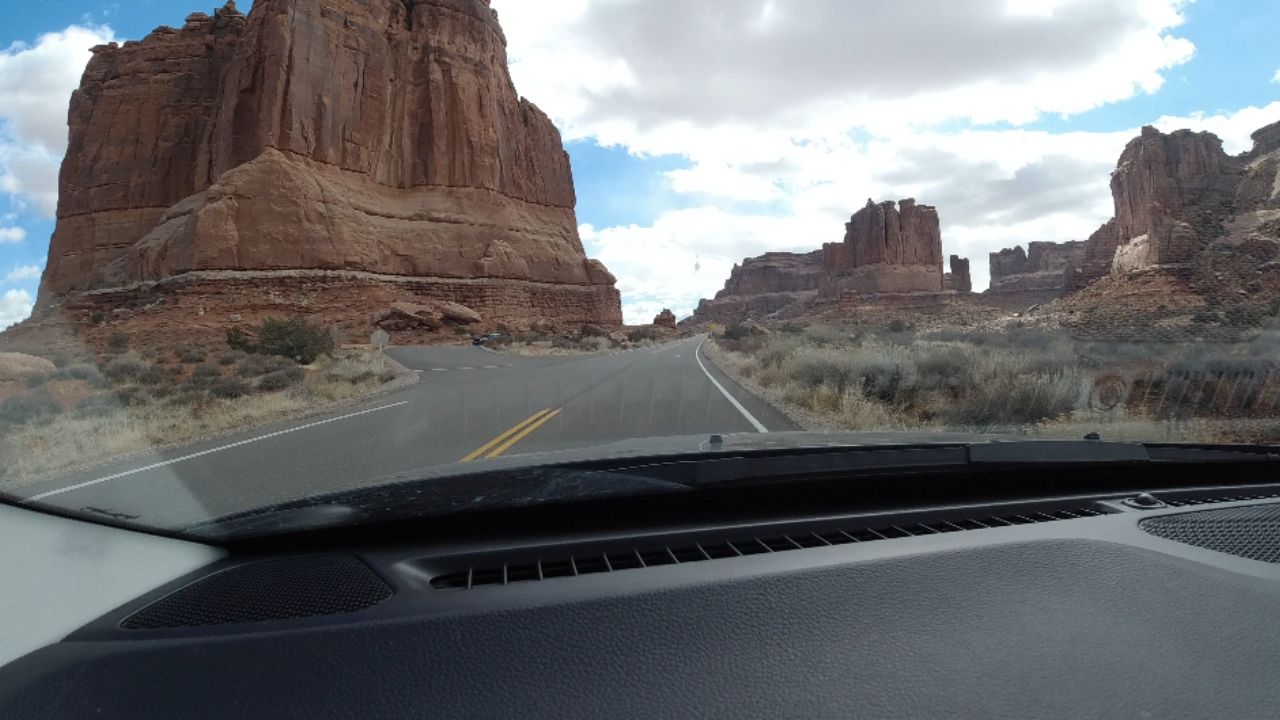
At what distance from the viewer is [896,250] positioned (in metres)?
126

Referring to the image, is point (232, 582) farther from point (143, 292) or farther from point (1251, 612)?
point (143, 292)

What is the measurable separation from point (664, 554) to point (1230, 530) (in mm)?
1872

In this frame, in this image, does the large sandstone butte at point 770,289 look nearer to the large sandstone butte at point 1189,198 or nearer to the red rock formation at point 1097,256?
the red rock formation at point 1097,256

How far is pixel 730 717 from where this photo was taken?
1574mm

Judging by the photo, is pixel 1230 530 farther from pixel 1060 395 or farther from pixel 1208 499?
pixel 1060 395

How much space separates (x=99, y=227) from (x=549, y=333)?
4111cm

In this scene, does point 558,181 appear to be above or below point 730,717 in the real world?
above

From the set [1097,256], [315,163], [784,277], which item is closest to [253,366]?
[315,163]

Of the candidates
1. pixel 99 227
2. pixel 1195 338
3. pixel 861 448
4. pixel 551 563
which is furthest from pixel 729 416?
pixel 99 227

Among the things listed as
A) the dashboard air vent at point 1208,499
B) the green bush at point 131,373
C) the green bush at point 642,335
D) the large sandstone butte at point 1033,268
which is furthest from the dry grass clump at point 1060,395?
the large sandstone butte at point 1033,268

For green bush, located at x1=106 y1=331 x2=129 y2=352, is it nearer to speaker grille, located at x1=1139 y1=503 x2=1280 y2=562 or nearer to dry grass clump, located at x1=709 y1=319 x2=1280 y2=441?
dry grass clump, located at x1=709 y1=319 x2=1280 y2=441

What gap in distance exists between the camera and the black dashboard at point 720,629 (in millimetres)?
1640

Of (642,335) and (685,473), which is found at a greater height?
(642,335)

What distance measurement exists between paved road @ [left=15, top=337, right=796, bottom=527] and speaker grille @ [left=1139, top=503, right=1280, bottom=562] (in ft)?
9.60
